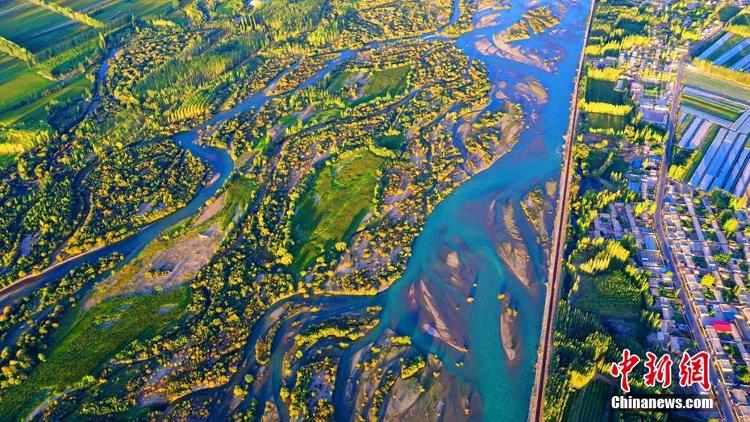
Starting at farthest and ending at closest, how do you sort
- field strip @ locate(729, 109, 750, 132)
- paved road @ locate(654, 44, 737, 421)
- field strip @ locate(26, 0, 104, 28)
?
field strip @ locate(26, 0, 104, 28) → field strip @ locate(729, 109, 750, 132) → paved road @ locate(654, 44, 737, 421)

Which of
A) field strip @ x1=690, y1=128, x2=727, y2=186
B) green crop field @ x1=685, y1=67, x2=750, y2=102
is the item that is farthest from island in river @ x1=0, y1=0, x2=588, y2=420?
green crop field @ x1=685, y1=67, x2=750, y2=102

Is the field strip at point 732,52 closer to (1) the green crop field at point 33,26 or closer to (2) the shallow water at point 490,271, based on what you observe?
(2) the shallow water at point 490,271

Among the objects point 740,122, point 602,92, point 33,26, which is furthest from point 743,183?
point 33,26

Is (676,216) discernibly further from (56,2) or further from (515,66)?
(56,2)

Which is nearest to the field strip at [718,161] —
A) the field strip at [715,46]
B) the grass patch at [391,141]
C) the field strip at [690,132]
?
the field strip at [690,132]

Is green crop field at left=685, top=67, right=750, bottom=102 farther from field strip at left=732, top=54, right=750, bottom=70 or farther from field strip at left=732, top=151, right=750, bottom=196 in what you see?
field strip at left=732, top=151, right=750, bottom=196

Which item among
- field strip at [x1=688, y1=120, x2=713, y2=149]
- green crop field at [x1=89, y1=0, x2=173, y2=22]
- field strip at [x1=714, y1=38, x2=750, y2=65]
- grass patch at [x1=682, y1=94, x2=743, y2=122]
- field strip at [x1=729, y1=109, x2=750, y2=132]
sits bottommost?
field strip at [x1=688, y1=120, x2=713, y2=149]
